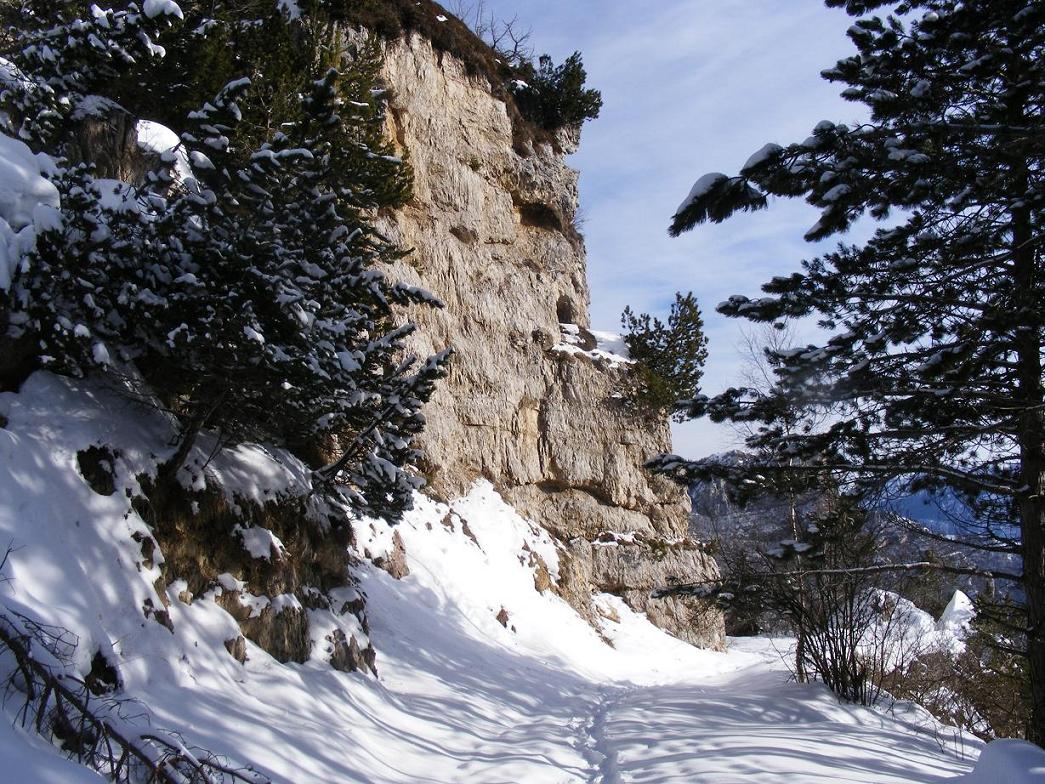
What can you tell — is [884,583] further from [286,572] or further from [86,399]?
[86,399]

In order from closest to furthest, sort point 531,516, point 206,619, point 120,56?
point 206,619 → point 120,56 → point 531,516

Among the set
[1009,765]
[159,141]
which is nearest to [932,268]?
[1009,765]

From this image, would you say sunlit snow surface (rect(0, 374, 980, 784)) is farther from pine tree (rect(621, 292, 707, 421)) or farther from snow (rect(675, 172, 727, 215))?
pine tree (rect(621, 292, 707, 421))

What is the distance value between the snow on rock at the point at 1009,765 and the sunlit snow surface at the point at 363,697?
107 cm

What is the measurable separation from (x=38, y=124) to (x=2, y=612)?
5.60 m

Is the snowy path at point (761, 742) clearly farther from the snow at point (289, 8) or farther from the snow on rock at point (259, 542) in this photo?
the snow at point (289, 8)

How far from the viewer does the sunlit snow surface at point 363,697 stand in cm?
482

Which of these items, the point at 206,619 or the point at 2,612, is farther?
the point at 206,619

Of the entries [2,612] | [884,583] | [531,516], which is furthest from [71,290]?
[531,516]

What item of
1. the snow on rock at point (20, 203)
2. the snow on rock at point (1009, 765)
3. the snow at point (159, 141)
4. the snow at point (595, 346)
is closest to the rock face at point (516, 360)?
the snow at point (595, 346)

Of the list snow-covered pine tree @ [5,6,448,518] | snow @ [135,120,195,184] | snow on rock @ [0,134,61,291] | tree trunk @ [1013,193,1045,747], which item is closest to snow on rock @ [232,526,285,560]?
snow-covered pine tree @ [5,6,448,518]

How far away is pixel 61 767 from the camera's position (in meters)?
2.56

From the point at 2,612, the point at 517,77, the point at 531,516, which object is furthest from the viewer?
the point at 517,77

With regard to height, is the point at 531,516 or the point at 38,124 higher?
the point at 38,124
